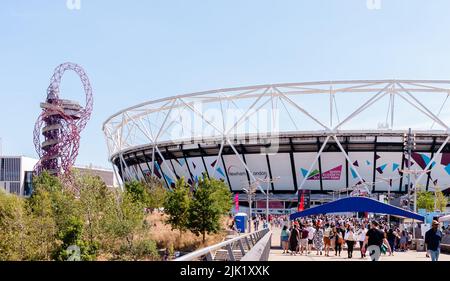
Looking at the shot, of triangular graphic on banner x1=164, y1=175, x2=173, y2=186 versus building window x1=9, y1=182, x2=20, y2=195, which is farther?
building window x1=9, y1=182, x2=20, y2=195

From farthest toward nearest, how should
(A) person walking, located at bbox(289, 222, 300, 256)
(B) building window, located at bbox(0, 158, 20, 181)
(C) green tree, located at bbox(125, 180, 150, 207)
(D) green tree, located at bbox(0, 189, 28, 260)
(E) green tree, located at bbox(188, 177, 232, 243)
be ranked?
1. (B) building window, located at bbox(0, 158, 20, 181)
2. (C) green tree, located at bbox(125, 180, 150, 207)
3. (E) green tree, located at bbox(188, 177, 232, 243)
4. (D) green tree, located at bbox(0, 189, 28, 260)
5. (A) person walking, located at bbox(289, 222, 300, 256)

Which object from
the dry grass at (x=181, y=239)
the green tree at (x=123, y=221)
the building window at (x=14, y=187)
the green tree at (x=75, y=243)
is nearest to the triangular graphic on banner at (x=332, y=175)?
the dry grass at (x=181, y=239)

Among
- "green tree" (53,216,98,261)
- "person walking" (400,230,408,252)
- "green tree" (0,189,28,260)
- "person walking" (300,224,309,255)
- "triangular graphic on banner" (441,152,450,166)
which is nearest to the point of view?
"person walking" (300,224,309,255)

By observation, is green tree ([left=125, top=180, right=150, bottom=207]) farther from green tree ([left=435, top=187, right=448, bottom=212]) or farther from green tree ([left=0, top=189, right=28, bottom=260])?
green tree ([left=435, top=187, right=448, bottom=212])

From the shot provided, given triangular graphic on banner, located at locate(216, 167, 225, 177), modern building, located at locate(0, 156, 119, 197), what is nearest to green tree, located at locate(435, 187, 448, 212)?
triangular graphic on banner, located at locate(216, 167, 225, 177)

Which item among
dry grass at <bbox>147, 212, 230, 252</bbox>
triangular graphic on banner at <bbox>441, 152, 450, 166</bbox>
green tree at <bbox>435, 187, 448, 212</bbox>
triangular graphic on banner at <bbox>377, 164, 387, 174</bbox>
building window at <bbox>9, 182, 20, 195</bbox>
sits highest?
triangular graphic on banner at <bbox>441, 152, 450, 166</bbox>

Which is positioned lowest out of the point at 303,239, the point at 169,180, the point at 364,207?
the point at 303,239

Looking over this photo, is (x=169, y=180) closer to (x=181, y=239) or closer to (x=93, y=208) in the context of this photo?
(x=93, y=208)

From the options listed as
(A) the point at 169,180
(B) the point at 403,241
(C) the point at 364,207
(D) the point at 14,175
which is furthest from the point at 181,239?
(D) the point at 14,175

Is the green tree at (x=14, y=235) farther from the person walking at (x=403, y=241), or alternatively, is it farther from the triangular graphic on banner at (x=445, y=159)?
the triangular graphic on banner at (x=445, y=159)

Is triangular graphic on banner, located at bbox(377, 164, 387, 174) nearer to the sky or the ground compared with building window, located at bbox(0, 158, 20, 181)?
nearer to the ground
